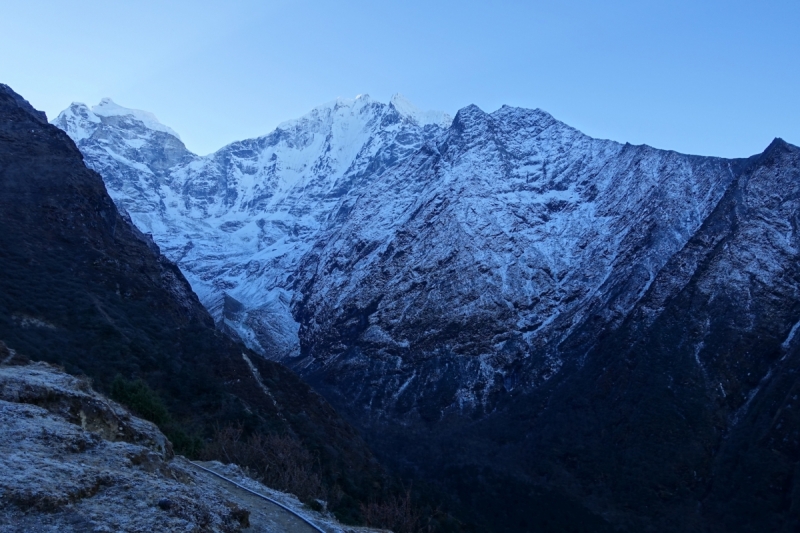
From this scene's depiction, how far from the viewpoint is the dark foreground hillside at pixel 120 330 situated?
47.2m

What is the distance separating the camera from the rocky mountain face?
82.9 metres

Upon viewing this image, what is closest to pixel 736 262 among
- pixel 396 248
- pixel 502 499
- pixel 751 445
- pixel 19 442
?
pixel 751 445

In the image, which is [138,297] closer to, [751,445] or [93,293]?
[93,293]

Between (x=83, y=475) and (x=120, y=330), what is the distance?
48168mm

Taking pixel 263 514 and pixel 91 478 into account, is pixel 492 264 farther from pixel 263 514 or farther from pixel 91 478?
pixel 91 478

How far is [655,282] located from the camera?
11388 centimetres

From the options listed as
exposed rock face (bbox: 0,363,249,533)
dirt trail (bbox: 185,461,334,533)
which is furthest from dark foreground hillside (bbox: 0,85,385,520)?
exposed rock face (bbox: 0,363,249,533)

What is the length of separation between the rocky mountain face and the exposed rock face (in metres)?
61.2

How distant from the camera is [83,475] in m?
12.6

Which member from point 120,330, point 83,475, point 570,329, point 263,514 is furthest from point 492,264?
point 83,475

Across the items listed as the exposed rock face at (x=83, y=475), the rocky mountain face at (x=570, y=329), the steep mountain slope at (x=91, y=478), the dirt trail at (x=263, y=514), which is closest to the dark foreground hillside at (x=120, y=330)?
the dirt trail at (x=263, y=514)

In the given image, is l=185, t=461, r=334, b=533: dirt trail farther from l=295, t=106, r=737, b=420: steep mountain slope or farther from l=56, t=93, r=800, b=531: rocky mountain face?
l=295, t=106, r=737, b=420: steep mountain slope

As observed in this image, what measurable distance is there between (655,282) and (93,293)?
281 ft

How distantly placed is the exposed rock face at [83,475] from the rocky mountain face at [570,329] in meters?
61.2
